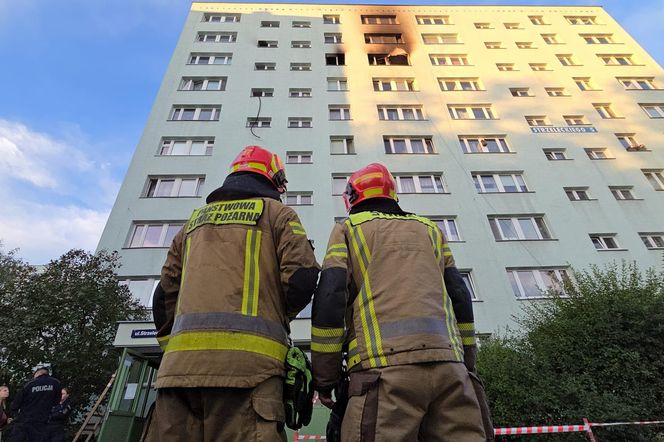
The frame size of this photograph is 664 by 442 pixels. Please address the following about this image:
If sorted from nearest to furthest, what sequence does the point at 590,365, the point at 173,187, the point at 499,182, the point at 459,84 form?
the point at 590,365 → the point at 173,187 → the point at 499,182 → the point at 459,84

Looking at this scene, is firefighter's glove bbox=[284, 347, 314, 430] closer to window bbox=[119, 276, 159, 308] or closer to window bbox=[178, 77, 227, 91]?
window bbox=[119, 276, 159, 308]

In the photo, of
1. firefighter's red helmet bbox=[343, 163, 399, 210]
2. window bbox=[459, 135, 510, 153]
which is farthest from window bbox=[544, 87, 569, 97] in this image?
firefighter's red helmet bbox=[343, 163, 399, 210]

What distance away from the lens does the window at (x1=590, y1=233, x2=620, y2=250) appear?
15031mm

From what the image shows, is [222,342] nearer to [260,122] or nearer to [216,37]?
[260,122]

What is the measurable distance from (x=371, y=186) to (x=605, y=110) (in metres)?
24.3

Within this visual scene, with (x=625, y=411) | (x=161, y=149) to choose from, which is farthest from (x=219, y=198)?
(x=161, y=149)

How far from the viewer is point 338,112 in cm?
1953

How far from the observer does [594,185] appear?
1667cm

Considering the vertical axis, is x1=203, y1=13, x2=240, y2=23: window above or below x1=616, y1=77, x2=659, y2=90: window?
above

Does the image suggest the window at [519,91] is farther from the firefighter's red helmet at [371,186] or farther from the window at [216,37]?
the firefighter's red helmet at [371,186]

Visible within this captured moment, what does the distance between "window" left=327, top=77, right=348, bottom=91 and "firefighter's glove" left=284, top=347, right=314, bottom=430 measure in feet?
66.7

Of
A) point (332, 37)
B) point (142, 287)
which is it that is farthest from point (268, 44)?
point (142, 287)

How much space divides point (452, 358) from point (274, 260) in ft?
4.02

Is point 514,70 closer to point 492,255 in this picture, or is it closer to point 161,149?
point 492,255
